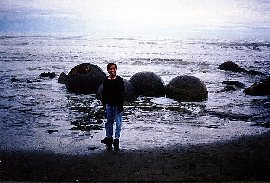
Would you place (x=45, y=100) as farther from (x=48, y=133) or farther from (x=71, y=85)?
(x=48, y=133)

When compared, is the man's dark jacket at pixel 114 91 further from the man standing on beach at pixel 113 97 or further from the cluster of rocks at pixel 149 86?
the cluster of rocks at pixel 149 86

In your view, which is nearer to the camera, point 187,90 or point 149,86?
point 187,90

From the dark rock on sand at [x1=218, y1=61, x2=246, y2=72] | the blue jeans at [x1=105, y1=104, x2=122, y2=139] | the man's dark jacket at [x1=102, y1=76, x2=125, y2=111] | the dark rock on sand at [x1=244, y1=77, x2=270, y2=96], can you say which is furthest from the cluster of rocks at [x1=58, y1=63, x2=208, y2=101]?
the dark rock on sand at [x1=218, y1=61, x2=246, y2=72]

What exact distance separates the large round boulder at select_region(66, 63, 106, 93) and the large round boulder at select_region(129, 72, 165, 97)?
1.65 meters

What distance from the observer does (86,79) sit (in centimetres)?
1454

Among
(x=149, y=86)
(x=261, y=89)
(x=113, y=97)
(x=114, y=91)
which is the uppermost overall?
(x=114, y=91)

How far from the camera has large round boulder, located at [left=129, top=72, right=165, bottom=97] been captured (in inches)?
542

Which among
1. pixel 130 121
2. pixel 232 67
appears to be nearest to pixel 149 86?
pixel 130 121

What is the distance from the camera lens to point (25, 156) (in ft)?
21.8

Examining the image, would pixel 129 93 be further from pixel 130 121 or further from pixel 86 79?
pixel 130 121

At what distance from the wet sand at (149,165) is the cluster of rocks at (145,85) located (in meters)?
5.80

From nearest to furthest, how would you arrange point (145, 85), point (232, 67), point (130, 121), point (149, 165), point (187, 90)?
point (149, 165), point (130, 121), point (187, 90), point (145, 85), point (232, 67)

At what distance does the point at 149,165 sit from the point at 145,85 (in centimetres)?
777

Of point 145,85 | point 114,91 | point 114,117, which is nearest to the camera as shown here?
point 114,91
